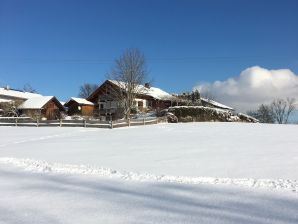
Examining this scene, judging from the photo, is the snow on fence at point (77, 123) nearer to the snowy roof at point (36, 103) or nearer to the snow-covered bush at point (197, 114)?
the snow-covered bush at point (197, 114)

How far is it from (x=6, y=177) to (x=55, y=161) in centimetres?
345

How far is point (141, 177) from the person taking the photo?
1160cm

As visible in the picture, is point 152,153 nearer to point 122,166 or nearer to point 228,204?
point 122,166

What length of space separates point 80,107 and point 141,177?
55.5 m

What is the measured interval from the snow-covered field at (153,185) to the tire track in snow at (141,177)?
3cm

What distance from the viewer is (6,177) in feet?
39.9

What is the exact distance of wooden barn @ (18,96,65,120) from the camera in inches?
2375

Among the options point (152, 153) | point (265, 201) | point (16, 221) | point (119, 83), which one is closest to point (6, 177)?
point (16, 221)

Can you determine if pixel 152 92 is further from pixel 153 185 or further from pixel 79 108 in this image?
pixel 153 185

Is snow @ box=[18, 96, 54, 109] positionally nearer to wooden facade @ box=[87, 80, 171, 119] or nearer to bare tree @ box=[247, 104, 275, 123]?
wooden facade @ box=[87, 80, 171, 119]

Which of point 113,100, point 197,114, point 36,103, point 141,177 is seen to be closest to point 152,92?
point 113,100

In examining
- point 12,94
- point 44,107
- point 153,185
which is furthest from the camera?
point 12,94

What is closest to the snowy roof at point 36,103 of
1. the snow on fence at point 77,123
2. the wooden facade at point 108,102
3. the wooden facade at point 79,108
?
the wooden facade at point 79,108

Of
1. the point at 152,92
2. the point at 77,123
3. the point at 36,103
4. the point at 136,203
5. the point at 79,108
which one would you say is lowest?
the point at 136,203
